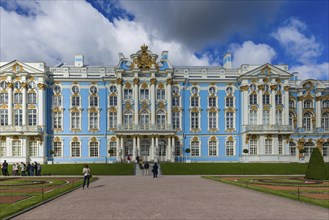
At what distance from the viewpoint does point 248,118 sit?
52.8 meters

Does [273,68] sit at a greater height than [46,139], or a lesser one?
greater

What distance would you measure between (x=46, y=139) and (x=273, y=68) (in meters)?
36.4

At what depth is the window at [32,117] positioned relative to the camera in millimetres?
51344

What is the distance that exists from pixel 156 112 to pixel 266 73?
18.0 metres

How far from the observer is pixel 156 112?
53.2 metres

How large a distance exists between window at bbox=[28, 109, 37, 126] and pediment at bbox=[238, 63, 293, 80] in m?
31.5

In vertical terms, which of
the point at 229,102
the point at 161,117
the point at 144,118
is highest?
the point at 229,102

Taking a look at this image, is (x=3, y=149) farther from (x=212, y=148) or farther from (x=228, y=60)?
(x=228, y=60)

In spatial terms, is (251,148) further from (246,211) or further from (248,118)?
(246,211)

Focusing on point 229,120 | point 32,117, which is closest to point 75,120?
point 32,117

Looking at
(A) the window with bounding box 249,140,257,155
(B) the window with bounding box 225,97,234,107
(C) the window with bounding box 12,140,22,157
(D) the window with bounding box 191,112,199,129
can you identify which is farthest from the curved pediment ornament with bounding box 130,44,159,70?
(C) the window with bounding box 12,140,22,157

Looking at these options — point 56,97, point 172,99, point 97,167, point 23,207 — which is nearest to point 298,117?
point 172,99

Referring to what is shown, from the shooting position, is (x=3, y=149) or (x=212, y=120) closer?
(x=3, y=149)

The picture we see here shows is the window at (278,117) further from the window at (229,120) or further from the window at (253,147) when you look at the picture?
the window at (229,120)
